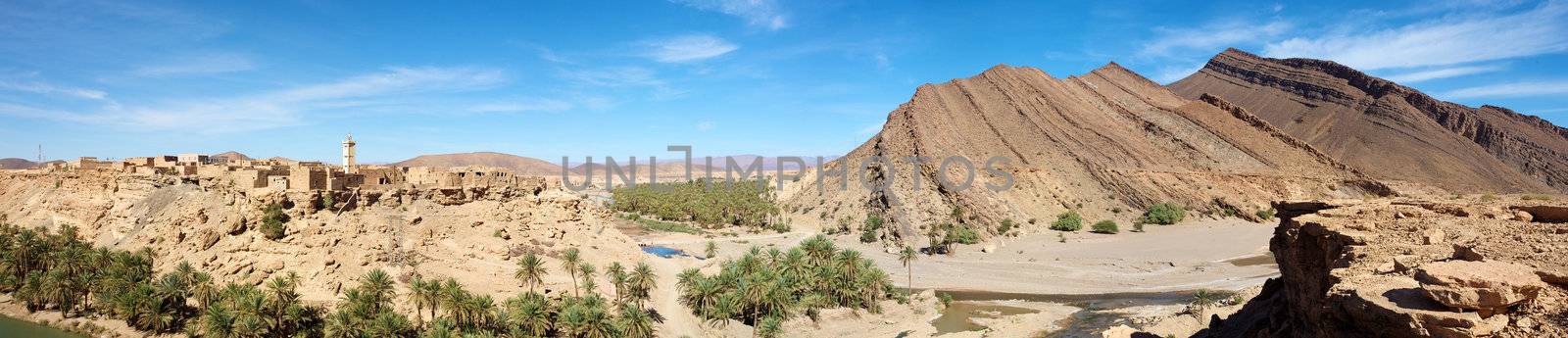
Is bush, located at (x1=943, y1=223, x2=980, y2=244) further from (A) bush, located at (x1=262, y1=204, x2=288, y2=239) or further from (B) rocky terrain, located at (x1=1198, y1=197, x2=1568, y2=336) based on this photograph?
(A) bush, located at (x1=262, y1=204, x2=288, y2=239)

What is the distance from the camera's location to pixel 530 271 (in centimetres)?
2531

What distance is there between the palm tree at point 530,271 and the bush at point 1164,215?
5556cm

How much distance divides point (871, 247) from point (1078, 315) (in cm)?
2454

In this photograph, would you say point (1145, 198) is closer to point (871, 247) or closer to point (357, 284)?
point (871, 247)

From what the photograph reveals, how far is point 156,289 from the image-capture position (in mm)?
23984

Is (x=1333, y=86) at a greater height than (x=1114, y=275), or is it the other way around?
(x=1333, y=86)

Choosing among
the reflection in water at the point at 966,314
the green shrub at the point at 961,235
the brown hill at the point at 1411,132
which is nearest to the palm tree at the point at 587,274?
the reflection in water at the point at 966,314

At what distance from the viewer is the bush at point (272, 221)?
76.3ft

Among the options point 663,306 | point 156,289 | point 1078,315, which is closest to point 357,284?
point 156,289

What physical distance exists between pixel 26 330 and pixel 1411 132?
358 ft

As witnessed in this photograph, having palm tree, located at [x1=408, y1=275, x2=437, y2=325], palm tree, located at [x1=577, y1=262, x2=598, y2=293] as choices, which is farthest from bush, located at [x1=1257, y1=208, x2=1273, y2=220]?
palm tree, located at [x1=408, y1=275, x2=437, y2=325]

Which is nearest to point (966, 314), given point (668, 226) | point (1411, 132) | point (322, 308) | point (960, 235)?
point (960, 235)

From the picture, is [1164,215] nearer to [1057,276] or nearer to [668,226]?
[1057,276]

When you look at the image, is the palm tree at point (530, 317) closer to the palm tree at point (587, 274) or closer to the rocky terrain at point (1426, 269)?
the palm tree at point (587, 274)
